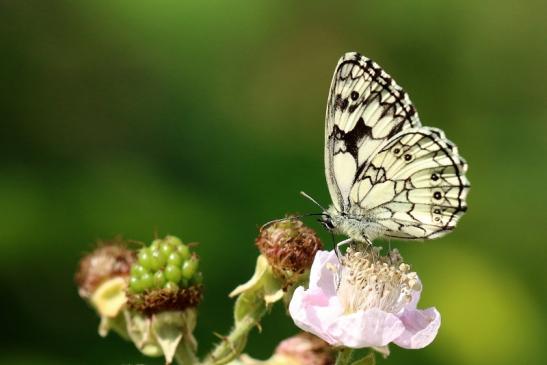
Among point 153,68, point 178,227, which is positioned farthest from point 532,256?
point 153,68

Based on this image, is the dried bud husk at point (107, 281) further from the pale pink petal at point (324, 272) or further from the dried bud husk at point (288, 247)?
the pale pink petal at point (324, 272)

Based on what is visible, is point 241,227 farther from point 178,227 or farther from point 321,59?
point 321,59

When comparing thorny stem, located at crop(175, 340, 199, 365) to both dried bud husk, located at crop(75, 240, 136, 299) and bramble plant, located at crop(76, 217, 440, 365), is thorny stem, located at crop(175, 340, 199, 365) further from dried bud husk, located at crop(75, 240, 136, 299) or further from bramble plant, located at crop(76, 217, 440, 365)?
dried bud husk, located at crop(75, 240, 136, 299)

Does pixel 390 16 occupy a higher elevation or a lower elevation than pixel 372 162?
higher

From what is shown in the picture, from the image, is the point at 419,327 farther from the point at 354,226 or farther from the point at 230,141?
the point at 230,141

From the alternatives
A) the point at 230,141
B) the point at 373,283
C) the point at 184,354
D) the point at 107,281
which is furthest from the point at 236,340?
the point at 230,141

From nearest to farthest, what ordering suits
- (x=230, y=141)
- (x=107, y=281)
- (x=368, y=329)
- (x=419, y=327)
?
1. (x=368, y=329)
2. (x=419, y=327)
3. (x=107, y=281)
4. (x=230, y=141)

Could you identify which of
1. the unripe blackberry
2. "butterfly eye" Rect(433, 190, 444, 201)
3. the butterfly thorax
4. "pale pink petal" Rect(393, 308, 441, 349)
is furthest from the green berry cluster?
"butterfly eye" Rect(433, 190, 444, 201)
